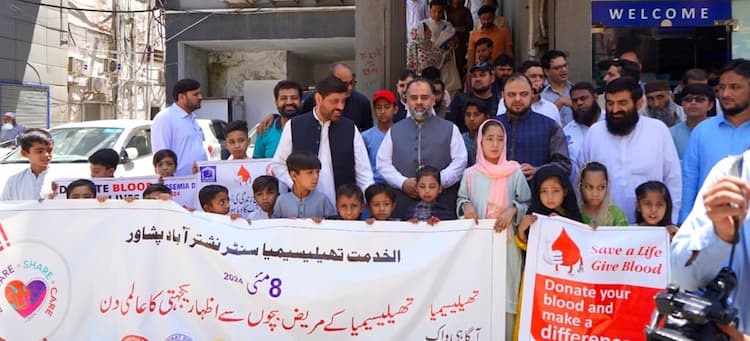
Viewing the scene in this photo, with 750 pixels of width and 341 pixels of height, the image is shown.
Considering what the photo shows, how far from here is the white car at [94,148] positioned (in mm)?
8883

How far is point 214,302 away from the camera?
13.1ft

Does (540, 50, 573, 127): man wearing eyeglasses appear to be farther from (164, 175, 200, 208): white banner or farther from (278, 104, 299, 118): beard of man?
(164, 175, 200, 208): white banner

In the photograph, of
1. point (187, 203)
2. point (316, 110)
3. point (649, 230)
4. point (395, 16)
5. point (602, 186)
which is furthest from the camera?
point (395, 16)

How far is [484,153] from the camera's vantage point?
429 centimetres

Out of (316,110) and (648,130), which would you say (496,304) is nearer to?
(648,130)

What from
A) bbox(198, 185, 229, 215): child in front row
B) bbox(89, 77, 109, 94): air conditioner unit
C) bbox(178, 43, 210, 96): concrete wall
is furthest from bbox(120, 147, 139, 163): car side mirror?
bbox(89, 77, 109, 94): air conditioner unit

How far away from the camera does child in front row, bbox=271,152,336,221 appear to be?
14.6ft

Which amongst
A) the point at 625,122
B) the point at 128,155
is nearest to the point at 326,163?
the point at 625,122

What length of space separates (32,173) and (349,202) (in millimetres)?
2882

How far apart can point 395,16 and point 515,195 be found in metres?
5.71

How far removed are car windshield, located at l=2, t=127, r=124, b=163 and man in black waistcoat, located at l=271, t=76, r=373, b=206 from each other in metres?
5.55

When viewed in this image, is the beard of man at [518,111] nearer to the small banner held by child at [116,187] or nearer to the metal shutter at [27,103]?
the small banner held by child at [116,187]

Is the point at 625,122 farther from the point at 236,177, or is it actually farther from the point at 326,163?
the point at 236,177

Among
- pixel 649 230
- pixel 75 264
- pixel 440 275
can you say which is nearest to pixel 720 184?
pixel 649 230
